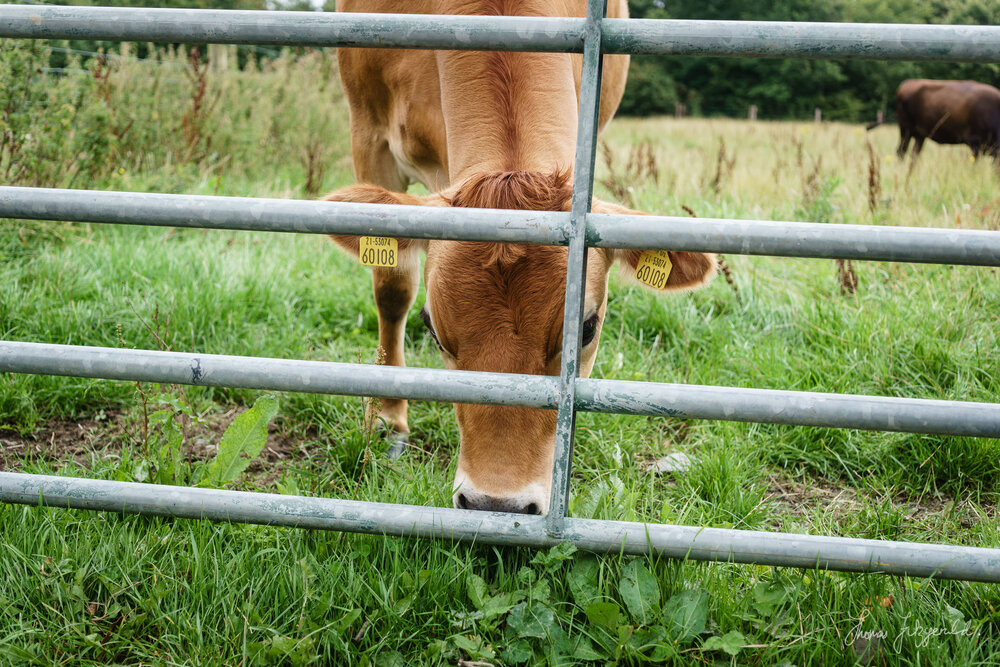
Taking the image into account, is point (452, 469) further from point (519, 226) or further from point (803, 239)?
point (803, 239)

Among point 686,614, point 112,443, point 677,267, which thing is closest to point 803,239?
point 677,267

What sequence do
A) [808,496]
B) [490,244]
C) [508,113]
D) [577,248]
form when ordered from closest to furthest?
[577,248] → [490,244] → [508,113] → [808,496]

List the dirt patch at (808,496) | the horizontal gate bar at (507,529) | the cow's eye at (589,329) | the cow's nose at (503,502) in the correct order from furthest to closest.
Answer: the dirt patch at (808,496) < the cow's eye at (589,329) < the cow's nose at (503,502) < the horizontal gate bar at (507,529)

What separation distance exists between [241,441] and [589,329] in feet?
3.69

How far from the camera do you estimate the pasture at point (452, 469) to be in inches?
62.2

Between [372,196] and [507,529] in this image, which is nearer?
[507,529]

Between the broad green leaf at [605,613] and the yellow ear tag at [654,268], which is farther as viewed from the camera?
the yellow ear tag at [654,268]

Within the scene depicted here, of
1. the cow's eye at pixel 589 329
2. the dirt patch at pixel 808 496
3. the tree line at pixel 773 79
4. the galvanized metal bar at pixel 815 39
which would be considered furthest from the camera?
the tree line at pixel 773 79

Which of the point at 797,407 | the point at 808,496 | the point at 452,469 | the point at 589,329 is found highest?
the point at 797,407

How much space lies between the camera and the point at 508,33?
1.49 m

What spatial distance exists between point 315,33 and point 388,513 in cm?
109

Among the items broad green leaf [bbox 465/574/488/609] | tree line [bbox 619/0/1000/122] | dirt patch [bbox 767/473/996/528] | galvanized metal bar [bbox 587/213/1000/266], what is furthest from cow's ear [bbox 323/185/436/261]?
tree line [bbox 619/0/1000/122]

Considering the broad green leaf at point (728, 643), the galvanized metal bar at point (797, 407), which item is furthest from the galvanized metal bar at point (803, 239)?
the broad green leaf at point (728, 643)

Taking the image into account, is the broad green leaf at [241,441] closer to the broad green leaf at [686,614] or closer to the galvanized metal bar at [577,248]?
the galvanized metal bar at [577,248]
